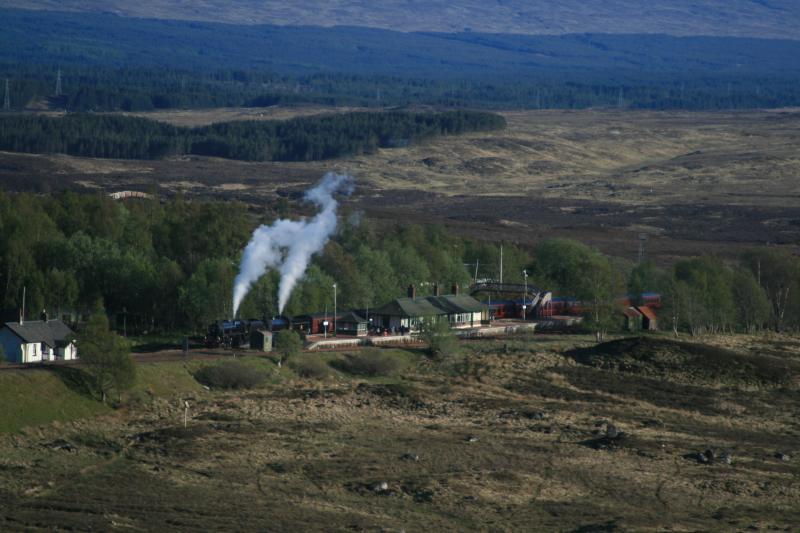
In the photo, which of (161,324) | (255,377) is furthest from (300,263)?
(255,377)

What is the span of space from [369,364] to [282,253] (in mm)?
12545

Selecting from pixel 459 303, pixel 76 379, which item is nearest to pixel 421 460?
pixel 76 379

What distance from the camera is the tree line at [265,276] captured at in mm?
62844

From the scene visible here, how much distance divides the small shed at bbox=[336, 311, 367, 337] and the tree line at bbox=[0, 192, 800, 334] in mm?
2367

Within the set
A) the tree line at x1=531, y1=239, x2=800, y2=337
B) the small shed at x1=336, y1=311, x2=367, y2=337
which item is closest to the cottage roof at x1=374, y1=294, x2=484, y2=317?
the small shed at x1=336, y1=311, x2=367, y2=337

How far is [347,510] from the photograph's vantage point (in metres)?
37.8

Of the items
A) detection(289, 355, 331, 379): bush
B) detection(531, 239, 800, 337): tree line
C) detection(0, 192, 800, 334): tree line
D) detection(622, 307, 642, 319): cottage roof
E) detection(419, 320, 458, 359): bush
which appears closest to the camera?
detection(289, 355, 331, 379): bush

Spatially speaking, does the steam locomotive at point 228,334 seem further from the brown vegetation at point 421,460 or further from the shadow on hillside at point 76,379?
the shadow on hillside at point 76,379

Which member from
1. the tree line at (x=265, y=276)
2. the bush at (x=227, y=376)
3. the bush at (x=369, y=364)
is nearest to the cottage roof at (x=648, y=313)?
the tree line at (x=265, y=276)

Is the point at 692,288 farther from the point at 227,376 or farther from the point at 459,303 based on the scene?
the point at 227,376

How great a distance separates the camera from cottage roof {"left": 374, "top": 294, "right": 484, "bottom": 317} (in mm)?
65750

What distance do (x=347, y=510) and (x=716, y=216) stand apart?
323 feet

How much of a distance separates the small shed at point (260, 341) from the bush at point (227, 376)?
518 centimetres

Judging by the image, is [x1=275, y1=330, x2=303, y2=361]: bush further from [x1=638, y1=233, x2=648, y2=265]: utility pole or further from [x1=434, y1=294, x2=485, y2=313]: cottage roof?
[x1=638, y1=233, x2=648, y2=265]: utility pole
